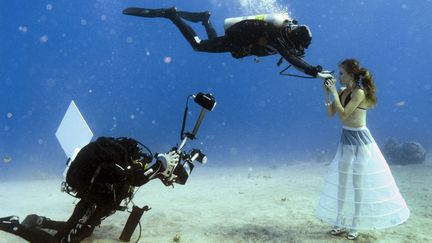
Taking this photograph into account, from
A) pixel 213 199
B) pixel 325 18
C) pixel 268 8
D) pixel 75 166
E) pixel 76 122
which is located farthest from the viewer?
pixel 325 18

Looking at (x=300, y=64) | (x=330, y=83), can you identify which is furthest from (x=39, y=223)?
(x=330, y=83)

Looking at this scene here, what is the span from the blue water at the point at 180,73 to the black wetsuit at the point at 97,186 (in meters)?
29.8

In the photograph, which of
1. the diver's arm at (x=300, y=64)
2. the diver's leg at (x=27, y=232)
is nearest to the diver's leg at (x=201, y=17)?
the diver's arm at (x=300, y=64)

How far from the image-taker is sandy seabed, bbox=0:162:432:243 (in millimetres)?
5270

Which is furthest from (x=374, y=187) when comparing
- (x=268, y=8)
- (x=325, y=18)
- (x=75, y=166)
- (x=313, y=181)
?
(x=325, y=18)

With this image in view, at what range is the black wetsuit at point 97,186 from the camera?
3762mm

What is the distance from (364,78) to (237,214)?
355cm

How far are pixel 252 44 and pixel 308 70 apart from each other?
1.19 metres

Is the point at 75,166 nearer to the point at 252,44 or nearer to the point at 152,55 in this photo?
the point at 252,44

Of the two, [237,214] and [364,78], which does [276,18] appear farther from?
[237,214]

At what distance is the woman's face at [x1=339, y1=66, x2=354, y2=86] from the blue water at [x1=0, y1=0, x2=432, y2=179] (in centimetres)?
3087

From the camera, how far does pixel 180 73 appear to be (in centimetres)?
10825

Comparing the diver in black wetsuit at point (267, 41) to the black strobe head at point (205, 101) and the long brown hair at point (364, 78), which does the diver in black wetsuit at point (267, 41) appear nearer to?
the long brown hair at point (364, 78)

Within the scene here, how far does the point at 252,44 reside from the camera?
18.0 ft
